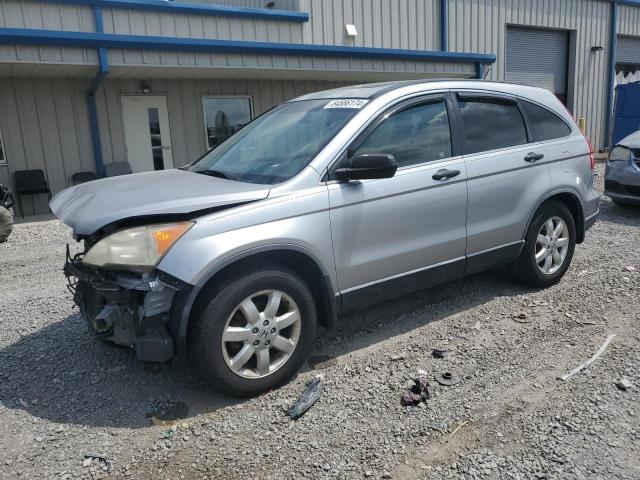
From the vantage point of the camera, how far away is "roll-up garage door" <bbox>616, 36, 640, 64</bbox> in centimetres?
2112

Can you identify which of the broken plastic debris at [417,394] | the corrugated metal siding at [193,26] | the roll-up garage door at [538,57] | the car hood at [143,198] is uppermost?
the corrugated metal siding at [193,26]

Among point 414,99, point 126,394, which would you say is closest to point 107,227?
point 126,394

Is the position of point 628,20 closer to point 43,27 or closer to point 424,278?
point 43,27

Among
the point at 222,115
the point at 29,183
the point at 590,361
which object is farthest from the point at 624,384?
the point at 222,115

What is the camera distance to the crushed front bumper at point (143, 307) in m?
3.05

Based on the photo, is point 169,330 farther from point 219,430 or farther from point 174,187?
point 174,187

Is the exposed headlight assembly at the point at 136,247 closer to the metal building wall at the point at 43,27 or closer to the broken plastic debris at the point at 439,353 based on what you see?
the broken plastic debris at the point at 439,353

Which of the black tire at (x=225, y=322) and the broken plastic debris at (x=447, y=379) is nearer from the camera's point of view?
the black tire at (x=225, y=322)

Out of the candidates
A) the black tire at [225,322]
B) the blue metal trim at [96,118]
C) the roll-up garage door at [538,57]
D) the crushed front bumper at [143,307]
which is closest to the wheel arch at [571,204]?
the black tire at [225,322]

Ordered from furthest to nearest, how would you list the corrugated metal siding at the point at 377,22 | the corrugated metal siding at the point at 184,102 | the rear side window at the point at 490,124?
the corrugated metal siding at the point at 377,22
the corrugated metal siding at the point at 184,102
the rear side window at the point at 490,124

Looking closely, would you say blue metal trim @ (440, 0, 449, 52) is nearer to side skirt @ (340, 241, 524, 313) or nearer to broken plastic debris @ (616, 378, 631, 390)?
side skirt @ (340, 241, 524, 313)

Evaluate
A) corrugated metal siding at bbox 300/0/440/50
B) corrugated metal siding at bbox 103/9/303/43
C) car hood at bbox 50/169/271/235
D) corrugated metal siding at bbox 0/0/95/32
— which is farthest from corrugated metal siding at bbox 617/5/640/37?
car hood at bbox 50/169/271/235

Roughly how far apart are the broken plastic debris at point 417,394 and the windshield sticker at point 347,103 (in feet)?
6.26

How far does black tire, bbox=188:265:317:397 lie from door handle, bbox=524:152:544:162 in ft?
7.99
